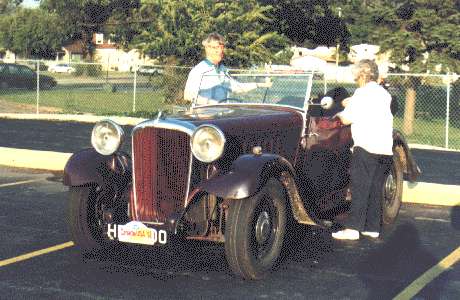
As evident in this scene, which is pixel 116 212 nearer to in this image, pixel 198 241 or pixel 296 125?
pixel 198 241

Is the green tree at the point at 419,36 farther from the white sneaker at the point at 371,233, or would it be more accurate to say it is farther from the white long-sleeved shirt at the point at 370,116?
the white sneaker at the point at 371,233

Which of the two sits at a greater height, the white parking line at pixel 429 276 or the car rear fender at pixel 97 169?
the car rear fender at pixel 97 169

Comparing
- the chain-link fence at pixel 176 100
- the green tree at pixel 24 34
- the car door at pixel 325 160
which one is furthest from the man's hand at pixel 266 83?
the green tree at pixel 24 34

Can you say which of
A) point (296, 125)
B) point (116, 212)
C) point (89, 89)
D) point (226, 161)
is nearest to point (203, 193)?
point (226, 161)

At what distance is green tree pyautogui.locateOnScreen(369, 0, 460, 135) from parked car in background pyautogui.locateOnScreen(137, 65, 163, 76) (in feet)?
24.4

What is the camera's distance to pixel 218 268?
241 inches

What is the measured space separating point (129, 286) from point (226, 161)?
130cm

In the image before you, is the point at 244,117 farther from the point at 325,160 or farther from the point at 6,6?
the point at 6,6

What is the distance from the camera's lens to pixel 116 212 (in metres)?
6.28

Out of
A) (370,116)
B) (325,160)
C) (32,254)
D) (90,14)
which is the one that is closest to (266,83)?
(325,160)

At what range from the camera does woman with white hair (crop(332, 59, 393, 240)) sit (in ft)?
23.0

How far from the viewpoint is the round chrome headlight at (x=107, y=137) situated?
20.6 ft

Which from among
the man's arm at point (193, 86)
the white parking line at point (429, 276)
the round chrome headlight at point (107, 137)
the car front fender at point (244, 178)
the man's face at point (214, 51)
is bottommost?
the white parking line at point (429, 276)

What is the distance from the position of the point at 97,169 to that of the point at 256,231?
1.53 metres
